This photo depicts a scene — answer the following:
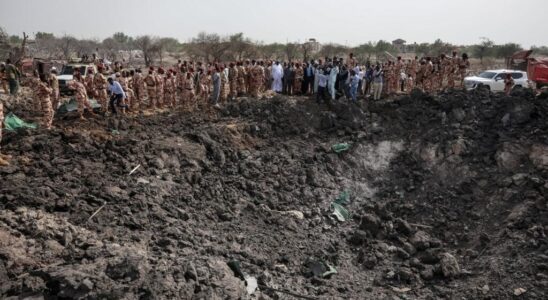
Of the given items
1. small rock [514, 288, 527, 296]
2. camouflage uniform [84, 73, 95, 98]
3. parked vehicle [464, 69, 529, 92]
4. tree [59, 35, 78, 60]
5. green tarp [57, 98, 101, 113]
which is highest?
tree [59, 35, 78, 60]

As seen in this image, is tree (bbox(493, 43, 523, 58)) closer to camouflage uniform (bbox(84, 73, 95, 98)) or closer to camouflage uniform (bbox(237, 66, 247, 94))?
camouflage uniform (bbox(237, 66, 247, 94))

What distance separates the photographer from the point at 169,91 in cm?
1509

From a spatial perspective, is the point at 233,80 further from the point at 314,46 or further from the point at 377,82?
the point at 314,46

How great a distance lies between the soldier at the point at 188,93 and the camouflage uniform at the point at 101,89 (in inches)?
102

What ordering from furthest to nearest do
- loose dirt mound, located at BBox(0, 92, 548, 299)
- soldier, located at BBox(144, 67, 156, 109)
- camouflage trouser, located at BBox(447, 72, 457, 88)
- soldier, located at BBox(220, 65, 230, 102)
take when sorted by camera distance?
1. camouflage trouser, located at BBox(447, 72, 457, 88)
2. soldier, located at BBox(220, 65, 230, 102)
3. soldier, located at BBox(144, 67, 156, 109)
4. loose dirt mound, located at BBox(0, 92, 548, 299)

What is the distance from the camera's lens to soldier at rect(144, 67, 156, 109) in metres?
14.3

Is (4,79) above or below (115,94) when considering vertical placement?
above

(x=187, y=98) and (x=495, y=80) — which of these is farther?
(x=495, y=80)

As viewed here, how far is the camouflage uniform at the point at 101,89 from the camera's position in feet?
42.2

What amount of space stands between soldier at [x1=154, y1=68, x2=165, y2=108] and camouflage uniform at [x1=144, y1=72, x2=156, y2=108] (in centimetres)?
10

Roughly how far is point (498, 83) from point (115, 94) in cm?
1520

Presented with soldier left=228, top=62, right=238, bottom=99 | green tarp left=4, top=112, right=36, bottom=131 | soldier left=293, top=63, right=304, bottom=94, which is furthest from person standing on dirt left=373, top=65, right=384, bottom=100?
green tarp left=4, top=112, right=36, bottom=131

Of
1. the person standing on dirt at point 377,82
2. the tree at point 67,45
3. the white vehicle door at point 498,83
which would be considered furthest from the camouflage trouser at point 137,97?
the tree at point 67,45

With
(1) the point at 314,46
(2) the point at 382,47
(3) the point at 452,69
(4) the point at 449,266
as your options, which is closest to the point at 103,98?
(4) the point at 449,266
